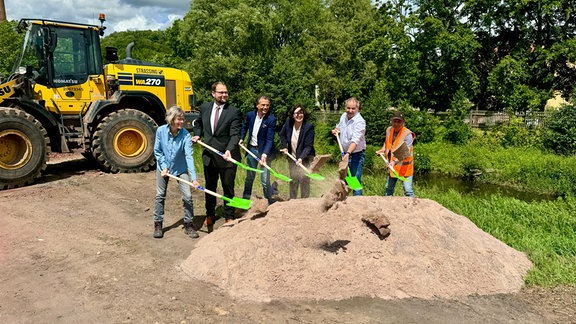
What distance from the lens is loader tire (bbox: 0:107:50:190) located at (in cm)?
734

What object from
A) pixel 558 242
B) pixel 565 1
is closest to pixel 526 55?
pixel 565 1

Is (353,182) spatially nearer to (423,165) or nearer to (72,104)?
(72,104)

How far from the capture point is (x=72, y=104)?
8.56m

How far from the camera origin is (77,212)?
6.52 meters

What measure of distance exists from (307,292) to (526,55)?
22961 millimetres

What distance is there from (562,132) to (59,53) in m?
17.2

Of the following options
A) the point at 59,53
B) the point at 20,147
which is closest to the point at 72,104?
the point at 59,53

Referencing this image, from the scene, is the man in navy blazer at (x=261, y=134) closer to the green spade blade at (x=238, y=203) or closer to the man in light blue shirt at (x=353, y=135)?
the green spade blade at (x=238, y=203)

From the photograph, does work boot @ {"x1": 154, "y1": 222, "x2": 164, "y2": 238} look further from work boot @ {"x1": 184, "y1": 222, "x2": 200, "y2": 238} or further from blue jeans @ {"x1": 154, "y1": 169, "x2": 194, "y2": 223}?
work boot @ {"x1": 184, "y1": 222, "x2": 200, "y2": 238}

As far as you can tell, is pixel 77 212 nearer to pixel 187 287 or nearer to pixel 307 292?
pixel 187 287

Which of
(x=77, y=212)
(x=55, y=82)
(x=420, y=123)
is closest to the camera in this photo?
(x=77, y=212)

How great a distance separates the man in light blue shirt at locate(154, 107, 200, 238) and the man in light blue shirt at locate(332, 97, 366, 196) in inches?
85.3

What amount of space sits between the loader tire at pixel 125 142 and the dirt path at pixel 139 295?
106 inches

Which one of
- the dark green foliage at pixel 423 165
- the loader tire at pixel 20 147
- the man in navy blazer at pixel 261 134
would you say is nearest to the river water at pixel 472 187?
the dark green foliage at pixel 423 165
